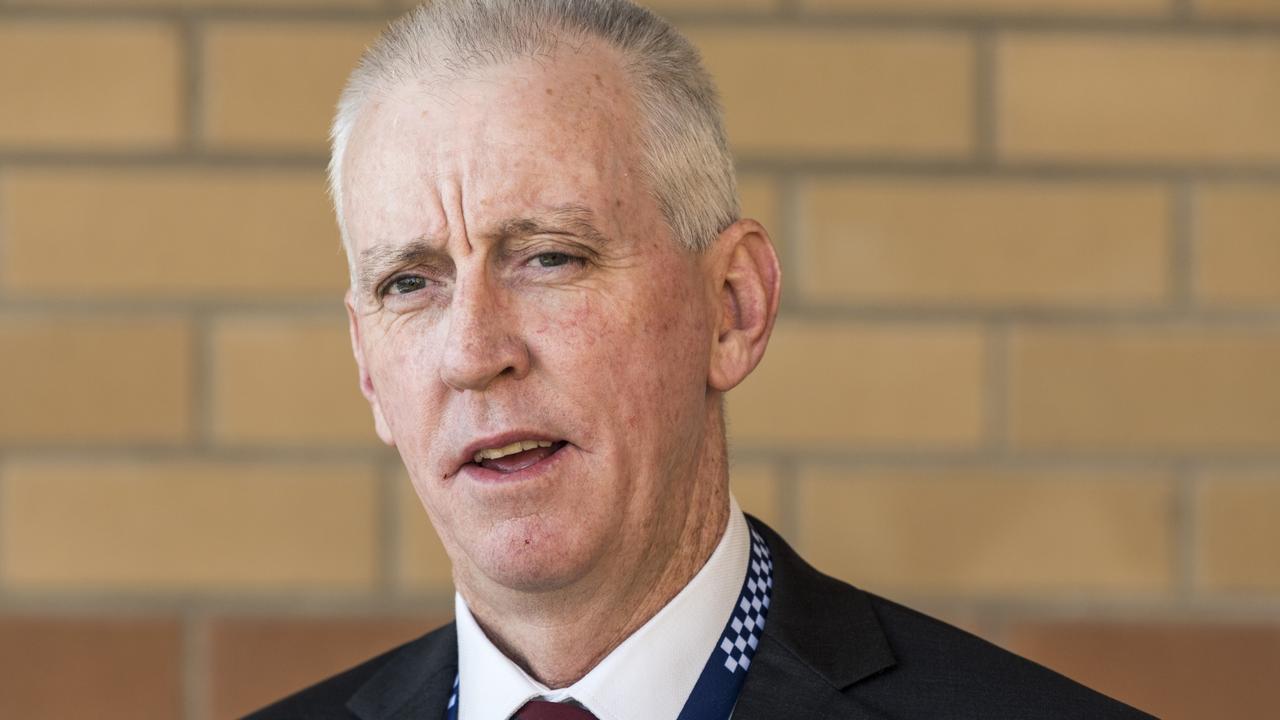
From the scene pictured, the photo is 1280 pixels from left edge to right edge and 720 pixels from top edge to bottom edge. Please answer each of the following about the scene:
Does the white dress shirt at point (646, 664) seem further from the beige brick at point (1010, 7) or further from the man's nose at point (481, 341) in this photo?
the beige brick at point (1010, 7)

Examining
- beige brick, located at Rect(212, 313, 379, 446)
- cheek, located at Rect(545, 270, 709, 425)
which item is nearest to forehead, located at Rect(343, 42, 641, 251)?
cheek, located at Rect(545, 270, 709, 425)

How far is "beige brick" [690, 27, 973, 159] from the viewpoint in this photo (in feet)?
8.53

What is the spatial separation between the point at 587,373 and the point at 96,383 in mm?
1429

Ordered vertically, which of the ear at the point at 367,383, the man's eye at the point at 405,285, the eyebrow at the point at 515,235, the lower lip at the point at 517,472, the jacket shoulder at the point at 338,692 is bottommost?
the jacket shoulder at the point at 338,692

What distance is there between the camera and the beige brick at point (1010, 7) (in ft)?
8.58

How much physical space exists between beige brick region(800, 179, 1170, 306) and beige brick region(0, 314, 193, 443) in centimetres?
111

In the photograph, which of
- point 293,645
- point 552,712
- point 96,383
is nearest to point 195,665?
point 293,645

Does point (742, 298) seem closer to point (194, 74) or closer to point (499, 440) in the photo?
point (499, 440)

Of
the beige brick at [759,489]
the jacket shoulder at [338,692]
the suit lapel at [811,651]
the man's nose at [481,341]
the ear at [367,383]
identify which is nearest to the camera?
the man's nose at [481,341]

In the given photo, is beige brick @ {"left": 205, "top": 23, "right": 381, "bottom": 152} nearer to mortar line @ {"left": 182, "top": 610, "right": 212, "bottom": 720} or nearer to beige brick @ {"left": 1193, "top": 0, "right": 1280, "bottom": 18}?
mortar line @ {"left": 182, "top": 610, "right": 212, "bottom": 720}

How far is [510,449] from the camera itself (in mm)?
1483

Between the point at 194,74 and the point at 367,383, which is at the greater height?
the point at 194,74

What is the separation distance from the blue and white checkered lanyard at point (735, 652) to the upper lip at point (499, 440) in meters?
Result: 0.30

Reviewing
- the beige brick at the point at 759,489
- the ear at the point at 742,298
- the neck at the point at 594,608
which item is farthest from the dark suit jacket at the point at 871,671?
the beige brick at the point at 759,489
